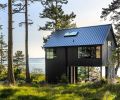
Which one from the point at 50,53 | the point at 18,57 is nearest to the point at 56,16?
the point at 50,53

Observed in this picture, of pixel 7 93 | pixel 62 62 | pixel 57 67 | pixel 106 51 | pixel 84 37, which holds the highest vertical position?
pixel 84 37

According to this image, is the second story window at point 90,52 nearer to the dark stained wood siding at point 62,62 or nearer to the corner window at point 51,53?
the dark stained wood siding at point 62,62

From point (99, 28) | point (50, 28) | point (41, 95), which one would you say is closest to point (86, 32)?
point (99, 28)

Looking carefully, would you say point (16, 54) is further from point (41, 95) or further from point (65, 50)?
point (41, 95)

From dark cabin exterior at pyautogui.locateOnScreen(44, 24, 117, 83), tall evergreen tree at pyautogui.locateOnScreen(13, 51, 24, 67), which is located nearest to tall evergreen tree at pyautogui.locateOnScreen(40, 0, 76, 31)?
dark cabin exterior at pyautogui.locateOnScreen(44, 24, 117, 83)

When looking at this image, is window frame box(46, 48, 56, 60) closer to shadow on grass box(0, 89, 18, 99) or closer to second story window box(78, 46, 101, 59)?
second story window box(78, 46, 101, 59)

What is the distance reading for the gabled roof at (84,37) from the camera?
4294 centimetres

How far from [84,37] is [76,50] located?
76.5 inches

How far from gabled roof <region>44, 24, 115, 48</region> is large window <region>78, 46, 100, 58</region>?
2.34ft

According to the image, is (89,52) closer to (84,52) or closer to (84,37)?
(84,52)

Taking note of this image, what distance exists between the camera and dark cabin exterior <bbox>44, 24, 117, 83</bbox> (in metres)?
42.8

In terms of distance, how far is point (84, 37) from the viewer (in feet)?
147

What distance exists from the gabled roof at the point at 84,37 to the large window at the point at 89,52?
0.71 metres

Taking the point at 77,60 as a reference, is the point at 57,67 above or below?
below
